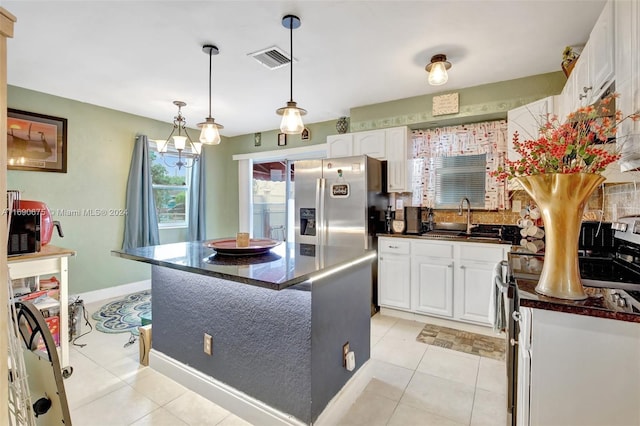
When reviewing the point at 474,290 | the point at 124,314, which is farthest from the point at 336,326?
the point at 124,314

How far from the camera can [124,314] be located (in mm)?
3443

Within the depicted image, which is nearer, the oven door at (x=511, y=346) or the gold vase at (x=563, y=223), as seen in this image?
the gold vase at (x=563, y=223)

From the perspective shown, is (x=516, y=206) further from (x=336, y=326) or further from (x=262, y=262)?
(x=262, y=262)

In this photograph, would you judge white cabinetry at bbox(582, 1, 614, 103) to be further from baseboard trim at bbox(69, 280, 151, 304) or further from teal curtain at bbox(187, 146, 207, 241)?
baseboard trim at bbox(69, 280, 151, 304)

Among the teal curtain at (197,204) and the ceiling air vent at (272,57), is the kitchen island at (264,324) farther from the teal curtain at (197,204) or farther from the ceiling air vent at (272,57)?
the teal curtain at (197,204)

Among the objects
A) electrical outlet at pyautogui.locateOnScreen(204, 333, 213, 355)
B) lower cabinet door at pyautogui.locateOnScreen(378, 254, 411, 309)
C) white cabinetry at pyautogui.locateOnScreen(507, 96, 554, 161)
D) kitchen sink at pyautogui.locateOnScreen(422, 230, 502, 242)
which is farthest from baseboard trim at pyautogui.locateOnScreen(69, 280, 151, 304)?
white cabinetry at pyautogui.locateOnScreen(507, 96, 554, 161)

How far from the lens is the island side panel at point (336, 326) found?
5.18ft

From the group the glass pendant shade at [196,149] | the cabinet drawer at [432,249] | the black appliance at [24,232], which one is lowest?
the cabinet drawer at [432,249]

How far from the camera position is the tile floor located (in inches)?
69.9

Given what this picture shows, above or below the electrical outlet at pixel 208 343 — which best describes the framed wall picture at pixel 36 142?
above

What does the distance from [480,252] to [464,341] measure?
2.72 feet

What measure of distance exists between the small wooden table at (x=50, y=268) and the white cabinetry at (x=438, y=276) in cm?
279

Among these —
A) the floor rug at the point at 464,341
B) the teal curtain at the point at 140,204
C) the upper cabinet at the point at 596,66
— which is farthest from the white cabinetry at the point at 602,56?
the teal curtain at the point at 140,204

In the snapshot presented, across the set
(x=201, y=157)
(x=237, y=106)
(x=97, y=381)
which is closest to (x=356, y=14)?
(x=237, y=106)
